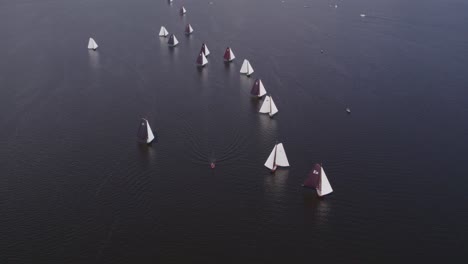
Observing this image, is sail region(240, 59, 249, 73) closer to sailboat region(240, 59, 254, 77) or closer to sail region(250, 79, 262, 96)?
sailboat region(240, 59, 254, 77)

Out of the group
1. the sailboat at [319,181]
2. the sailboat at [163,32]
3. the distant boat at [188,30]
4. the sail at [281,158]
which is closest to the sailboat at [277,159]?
the sail at [281,158]

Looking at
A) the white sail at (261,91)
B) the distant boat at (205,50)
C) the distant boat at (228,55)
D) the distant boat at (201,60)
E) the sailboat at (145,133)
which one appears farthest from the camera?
the distant boat at (205,50)

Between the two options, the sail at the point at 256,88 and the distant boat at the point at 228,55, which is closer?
the sail at the point at 256,88

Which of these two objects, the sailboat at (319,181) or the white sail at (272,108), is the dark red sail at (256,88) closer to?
the white sail at (272,108)

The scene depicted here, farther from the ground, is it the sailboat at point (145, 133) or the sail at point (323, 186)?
the sailboat at point (145, 133)

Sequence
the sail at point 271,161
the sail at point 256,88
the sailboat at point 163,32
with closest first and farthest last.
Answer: the sail at point 271,161
the sail at point 256,88
the sailboat at point 163,32

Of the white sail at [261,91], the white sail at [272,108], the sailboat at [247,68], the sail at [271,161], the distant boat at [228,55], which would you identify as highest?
the distant boat at [228,55]

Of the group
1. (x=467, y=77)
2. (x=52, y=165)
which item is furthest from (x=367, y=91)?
(x=52, y=165)

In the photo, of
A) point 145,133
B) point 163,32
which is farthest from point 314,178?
point 163,32

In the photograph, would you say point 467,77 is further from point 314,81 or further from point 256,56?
point 256,56
